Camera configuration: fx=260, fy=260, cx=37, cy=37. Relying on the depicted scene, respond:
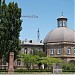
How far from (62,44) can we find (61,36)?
2.07 m

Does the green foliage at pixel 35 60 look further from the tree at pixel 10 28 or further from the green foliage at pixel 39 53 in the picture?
the tree at pixel 10 28

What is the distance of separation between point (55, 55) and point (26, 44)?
351 inches

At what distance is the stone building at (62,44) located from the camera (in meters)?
63.8

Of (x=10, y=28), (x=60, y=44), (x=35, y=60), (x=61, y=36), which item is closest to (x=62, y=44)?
(x=60, y=44)

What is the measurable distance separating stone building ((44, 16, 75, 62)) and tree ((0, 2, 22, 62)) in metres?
19.9

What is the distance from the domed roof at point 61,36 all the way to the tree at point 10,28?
65.2ft

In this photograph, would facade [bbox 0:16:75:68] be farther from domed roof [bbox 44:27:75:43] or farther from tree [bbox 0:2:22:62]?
tree [bbox 0:2:22:62]

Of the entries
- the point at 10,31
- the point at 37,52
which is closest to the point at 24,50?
the point at 37,52

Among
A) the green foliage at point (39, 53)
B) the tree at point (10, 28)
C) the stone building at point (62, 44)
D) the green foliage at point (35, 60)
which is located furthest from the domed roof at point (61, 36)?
the tree at point (10, 28)

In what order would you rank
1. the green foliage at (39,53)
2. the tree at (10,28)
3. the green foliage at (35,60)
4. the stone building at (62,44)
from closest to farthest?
1. the tree at (10,28)
2. the green foliage at (35,60)
3. the green foliage at (39,53)
4. the stone building at (62,44)

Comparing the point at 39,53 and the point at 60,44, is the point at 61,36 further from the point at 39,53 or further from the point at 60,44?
the point at 39,53

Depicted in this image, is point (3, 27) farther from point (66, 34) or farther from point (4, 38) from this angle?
point (66, 34)

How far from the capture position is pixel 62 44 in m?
63.6

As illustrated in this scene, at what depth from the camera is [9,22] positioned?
4631 centimetres
